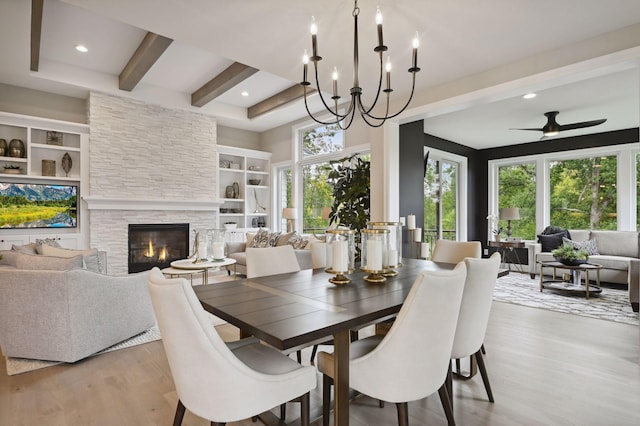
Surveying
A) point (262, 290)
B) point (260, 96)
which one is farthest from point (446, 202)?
point (262, 290)

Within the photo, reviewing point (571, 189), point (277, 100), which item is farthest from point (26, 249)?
point (571, 189)

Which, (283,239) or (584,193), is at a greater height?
(584,193)

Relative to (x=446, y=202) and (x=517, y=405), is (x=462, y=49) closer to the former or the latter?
(x=517, y=405)

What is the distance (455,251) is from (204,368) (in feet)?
8.22

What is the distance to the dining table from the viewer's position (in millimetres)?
1294

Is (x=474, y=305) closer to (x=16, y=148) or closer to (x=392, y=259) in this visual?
(x=392, y=259)

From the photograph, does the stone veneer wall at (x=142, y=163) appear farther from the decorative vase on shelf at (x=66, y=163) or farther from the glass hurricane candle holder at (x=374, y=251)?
the glass hurricane candle holder at (x=374, y=251)

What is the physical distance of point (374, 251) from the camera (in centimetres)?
207

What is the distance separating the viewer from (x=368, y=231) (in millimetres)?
2072

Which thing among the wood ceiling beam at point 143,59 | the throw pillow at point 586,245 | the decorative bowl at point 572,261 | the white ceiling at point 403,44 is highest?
the wood ceiling beam at point 143,59

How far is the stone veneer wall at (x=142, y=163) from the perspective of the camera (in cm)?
562

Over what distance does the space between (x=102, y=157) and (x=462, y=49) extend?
5.48 m

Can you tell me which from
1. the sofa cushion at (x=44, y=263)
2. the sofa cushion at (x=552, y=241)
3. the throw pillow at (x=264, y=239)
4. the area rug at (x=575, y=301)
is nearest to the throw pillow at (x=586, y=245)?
the sofa cushion at (x=552, y=241)

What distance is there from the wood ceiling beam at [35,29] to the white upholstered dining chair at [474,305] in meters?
4.22
